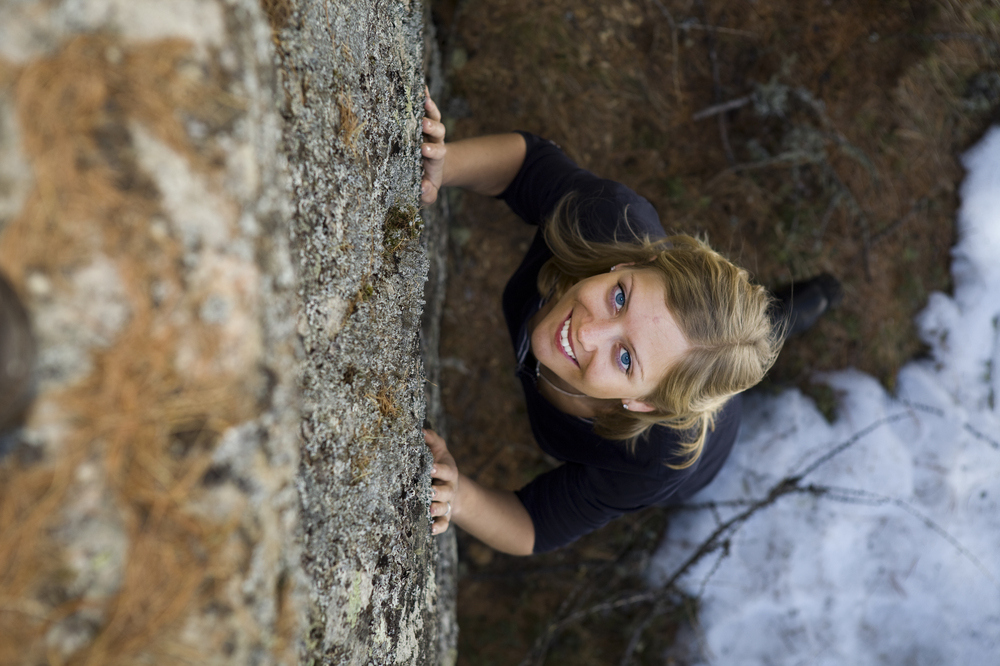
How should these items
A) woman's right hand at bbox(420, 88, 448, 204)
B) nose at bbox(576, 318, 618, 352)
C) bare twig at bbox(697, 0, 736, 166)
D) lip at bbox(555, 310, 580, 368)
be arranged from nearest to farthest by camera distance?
woman's right hand at bbox(420, 88, 448, 204) < nose at bbox(576, 318, 618, 352) < lip at bbox(555, 310, 580, 368) < bare twig at bbox(697, 0, 736, 166)

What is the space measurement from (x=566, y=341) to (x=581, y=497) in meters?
0.77

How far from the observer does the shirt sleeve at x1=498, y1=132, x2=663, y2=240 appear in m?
2.44

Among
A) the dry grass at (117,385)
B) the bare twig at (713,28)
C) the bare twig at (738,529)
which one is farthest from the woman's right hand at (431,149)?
the bare twig at (738,529)

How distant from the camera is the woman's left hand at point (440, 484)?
198cm

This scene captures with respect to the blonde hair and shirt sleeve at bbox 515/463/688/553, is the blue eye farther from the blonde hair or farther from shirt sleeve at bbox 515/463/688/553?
shirt sleeve at bbox 515/463/688/553

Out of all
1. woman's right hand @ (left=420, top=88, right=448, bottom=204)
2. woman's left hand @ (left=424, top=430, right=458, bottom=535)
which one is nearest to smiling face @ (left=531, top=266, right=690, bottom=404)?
woman's left hand @ (left=424, top=430, right=458, bottom=535)

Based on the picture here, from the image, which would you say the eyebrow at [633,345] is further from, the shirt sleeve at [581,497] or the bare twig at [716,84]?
the bare twig at [716,84]

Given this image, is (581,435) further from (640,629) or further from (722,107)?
(722,107)

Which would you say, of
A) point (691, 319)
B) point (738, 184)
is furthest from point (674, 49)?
point (691, 319)

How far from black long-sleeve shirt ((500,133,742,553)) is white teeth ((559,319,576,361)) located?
1.18 feet

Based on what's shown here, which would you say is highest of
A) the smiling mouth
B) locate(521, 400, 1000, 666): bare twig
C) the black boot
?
the smiling mouth

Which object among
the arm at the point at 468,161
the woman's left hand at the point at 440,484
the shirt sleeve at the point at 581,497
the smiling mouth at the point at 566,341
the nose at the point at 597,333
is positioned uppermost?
the arm at the point at 468,161

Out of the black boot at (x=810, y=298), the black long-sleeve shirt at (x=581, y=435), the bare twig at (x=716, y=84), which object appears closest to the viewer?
the black long-sleeve shirt at (x=581, y=435)

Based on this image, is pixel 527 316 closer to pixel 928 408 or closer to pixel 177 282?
pixel 177 282
